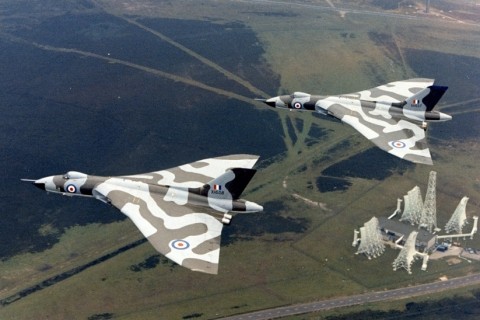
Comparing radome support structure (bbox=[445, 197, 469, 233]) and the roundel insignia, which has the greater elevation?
the roundel insignia

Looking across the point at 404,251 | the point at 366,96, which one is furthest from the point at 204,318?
the point at 366,96

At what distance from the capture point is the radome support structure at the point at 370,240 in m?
149

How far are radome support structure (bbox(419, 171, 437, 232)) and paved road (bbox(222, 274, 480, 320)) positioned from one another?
17466mm

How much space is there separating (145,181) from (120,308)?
90.3ft

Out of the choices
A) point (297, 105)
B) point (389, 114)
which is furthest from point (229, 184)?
point (389, 114)

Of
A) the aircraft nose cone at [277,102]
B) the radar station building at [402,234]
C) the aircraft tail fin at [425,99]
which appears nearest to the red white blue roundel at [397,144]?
the aircraft tail fin at [425,99]

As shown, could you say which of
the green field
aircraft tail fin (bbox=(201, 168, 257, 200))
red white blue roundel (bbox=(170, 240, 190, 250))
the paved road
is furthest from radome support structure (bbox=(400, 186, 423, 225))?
red white blue roundel (bbox=(170, 240, 190, 250))

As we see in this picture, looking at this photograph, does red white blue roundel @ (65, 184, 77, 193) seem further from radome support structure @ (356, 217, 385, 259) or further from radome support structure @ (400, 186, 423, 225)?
radome support structure @ (400, 186, 423, 225)

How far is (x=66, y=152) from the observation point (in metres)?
180

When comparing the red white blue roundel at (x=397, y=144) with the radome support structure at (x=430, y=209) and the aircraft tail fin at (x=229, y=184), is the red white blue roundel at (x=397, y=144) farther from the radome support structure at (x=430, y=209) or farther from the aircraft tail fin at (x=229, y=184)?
the aircraft tail fin at (x=229, y=184)

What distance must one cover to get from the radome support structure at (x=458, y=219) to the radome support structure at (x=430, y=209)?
3345 mm

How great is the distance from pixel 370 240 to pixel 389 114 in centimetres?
2789

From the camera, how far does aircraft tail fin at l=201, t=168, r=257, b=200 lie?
113 meters

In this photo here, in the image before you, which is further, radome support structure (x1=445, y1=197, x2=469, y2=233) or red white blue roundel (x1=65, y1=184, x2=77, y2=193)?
radome support structure (x1=445, y1=197, x2=469, y2=233)
